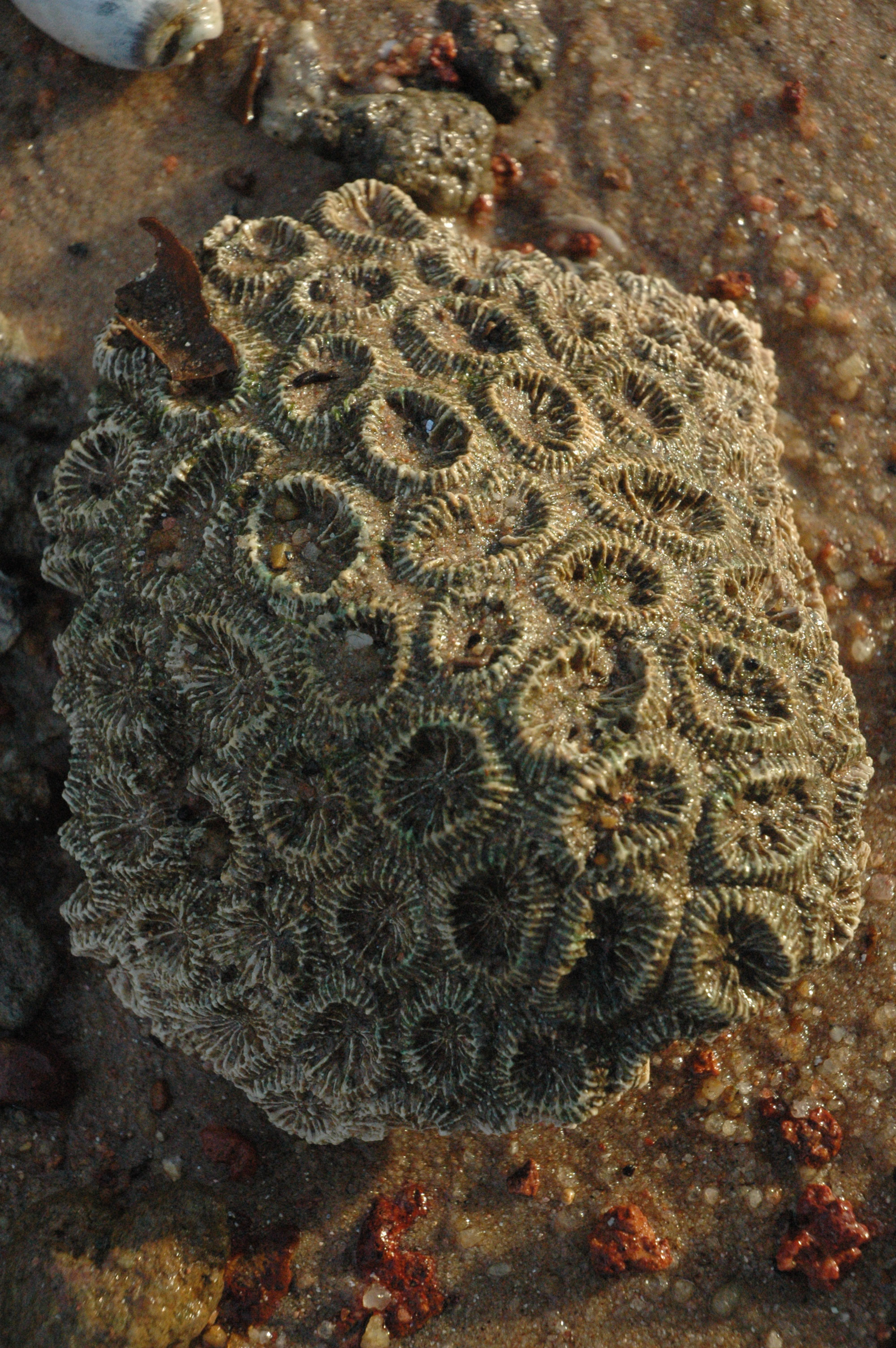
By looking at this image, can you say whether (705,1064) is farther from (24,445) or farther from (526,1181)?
(24,445)

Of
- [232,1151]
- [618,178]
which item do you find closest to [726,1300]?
[232,1151]

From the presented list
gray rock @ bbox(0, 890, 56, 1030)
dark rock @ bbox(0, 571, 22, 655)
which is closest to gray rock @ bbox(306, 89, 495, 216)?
dark rock @ bbox(0, 571, 22, 655)

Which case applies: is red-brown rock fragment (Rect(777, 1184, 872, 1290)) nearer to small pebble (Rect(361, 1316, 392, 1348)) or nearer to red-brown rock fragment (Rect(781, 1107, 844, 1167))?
red-brown rock fragment (Rect(781, 1107, 844, 1167))

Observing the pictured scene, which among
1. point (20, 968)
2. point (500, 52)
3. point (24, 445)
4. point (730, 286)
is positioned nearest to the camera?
point (20, 968)

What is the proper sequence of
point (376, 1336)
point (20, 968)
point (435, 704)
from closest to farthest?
point (435, 704) < point (376, 1336) < point (20, 968)

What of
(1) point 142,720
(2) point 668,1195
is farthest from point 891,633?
(1) point 142,720

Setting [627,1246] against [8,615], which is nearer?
[627,1246]

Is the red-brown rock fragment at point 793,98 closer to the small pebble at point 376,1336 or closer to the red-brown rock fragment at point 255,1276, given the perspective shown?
the red-brown rock fragment at point 255,1276

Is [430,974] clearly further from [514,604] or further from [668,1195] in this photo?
[668,1195]
